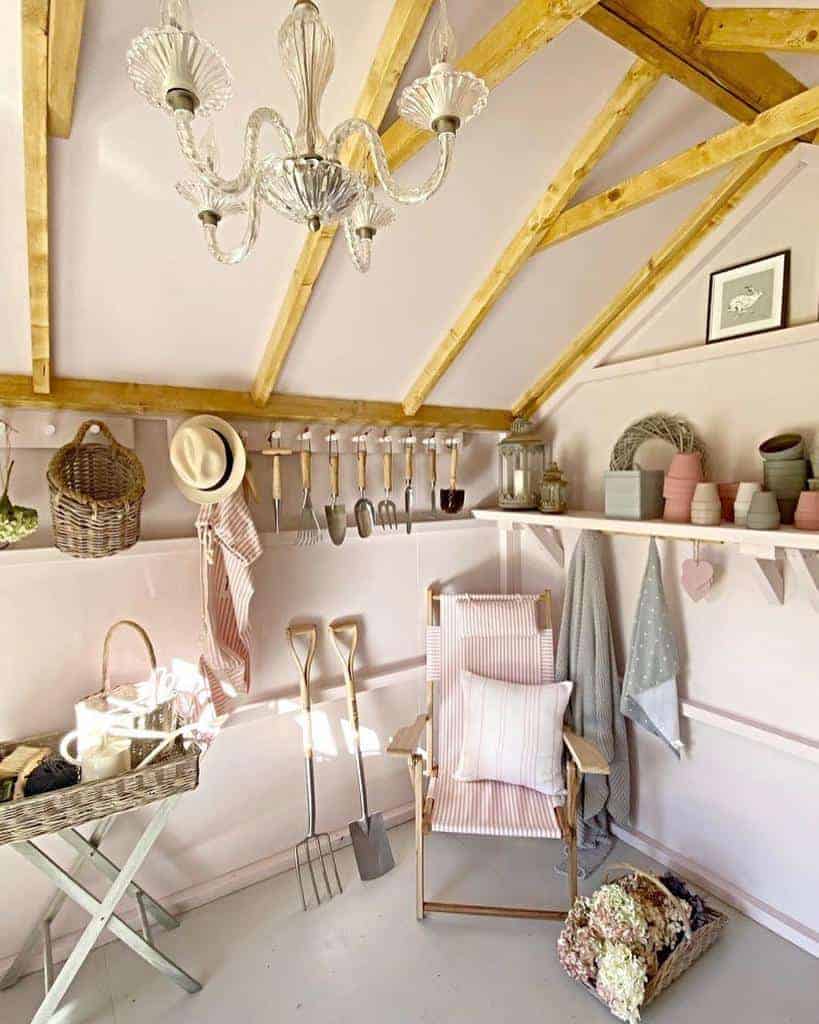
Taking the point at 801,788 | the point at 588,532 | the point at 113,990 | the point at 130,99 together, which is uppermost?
A: the point at 130,99

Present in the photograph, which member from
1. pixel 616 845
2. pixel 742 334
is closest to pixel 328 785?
pixel 616 845

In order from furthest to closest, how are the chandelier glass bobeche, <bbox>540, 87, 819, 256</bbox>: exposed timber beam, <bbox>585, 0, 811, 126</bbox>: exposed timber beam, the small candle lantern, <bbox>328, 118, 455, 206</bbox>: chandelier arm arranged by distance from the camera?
the small candle lantern < <bbox>540, 87, 819, 256</bbox>: exposed timber beam < <bbox>585, 0, 811, 126</bbox>: exposed timber beam < <bbox>328, 118, 455, 206</bbox>: chandelier arm < the chandelier glass bobeche

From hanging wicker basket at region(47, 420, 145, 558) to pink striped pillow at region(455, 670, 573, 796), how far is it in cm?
155

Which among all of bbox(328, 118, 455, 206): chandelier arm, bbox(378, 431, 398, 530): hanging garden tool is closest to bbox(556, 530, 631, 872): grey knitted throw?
bbox(378, 431, 398, 530): hanging garden tool

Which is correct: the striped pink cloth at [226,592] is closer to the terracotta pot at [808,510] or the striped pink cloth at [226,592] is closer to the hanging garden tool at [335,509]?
the hanging garden tool at [335,509]

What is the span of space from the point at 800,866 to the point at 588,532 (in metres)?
1.43

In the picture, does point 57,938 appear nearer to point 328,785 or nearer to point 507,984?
point 328,785

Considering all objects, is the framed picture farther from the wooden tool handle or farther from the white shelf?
the wooden tool handle

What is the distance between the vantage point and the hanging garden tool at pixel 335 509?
250 centimetres

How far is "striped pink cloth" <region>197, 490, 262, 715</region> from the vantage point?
219cm

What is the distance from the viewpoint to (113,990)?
2.00 meters

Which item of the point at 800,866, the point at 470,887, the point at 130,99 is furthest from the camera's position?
the point at 470,887

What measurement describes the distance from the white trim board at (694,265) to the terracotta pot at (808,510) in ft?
3.32

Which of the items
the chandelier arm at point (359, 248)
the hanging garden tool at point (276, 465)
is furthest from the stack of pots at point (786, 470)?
the hanging garden tool at point (276, 465)
